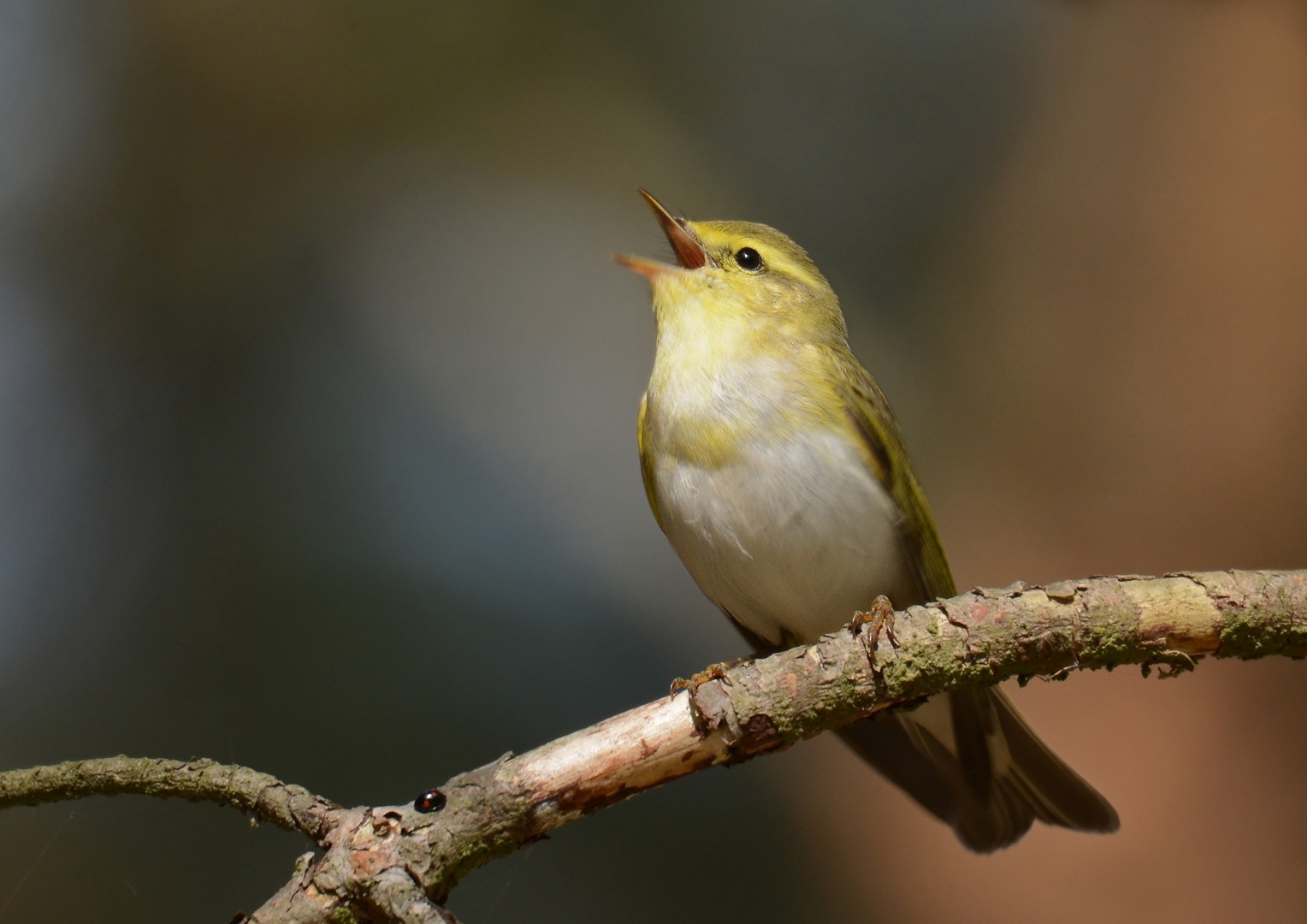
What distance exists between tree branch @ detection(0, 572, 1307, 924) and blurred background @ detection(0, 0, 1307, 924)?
175 cm

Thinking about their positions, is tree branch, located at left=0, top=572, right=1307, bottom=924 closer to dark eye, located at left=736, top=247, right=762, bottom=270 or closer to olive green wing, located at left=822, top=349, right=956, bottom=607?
olive green wing, located at left=822, top=349, right=956, bottom=607

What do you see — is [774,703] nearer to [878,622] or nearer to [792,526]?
[878,622]

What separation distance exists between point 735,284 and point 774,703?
1.18 meters

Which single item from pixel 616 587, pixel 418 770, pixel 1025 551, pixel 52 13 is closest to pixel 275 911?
pixel 418 770

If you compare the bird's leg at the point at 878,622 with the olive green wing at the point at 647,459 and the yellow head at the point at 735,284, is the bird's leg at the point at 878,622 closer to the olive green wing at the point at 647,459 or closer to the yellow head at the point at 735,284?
the olive green wing at the point at 647,459

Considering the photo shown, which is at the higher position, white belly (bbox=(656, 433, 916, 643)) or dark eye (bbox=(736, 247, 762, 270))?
dark eye (bbox=(736, 247, 762, 270))

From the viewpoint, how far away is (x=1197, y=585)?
1556 millimetres

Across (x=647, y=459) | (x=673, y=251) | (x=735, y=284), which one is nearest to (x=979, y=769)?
(x=647, y=459)

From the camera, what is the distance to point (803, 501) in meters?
2.06

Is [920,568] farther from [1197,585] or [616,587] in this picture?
[616,587]

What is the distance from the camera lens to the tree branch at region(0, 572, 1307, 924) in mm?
1426

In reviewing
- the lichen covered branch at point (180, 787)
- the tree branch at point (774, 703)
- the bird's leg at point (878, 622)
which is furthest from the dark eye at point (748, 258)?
the lichen covered branch at point (180, 787)

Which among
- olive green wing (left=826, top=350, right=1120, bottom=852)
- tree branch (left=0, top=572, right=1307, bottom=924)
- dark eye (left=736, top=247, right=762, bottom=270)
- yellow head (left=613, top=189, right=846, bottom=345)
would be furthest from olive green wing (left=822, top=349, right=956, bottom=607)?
tree branch (left=0, top=572, right=1307, bottom=924)

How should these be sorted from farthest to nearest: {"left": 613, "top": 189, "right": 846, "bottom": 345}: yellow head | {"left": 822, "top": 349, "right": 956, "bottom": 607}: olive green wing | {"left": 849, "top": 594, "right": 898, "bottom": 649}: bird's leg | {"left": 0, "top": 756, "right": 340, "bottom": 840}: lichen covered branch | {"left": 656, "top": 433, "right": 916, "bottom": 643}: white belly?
{"left": 613, "top": 189, "right": 846, "bottom": 345}: yellow head → {"left": 822, "top": 349, "right": 956, "bottom": 607}: olive green wing → {"left": 656, "top": 433, "right": 916, "bottom": 643}: white belly → {"left": 849, "top": 594, "right": 898, "bottom": 649}: bird's leg → {"left": 0, "top": 756, "right": 340, "bottom": 840}: lichen covered branch
